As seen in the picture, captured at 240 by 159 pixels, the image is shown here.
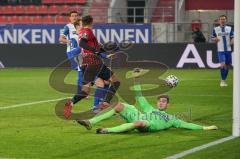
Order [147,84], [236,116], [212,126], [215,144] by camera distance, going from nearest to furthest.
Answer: [215,144]
[236,116]
[212,126]
[147,84]

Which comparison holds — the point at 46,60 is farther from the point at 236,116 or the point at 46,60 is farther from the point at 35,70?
the point at 236,116

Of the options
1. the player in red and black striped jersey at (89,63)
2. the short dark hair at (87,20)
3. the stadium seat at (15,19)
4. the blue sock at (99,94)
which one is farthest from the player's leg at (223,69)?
the stadium seat at (15,19)

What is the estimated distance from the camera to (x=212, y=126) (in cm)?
1180

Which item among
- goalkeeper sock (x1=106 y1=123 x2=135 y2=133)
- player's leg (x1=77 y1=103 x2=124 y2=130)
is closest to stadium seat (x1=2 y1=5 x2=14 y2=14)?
player's leg (x1=77 y1=103 x2=124 y2=130)

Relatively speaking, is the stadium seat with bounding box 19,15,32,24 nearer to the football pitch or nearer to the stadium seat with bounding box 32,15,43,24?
the stadium seat with bounding box 32,15,43,24

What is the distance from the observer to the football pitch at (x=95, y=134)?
9.54m

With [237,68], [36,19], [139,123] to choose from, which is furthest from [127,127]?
[36,19]

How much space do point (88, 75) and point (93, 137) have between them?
293 cm

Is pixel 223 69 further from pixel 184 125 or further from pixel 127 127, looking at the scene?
pixel 127 127

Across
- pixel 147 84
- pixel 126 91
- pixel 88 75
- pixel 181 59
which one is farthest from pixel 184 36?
pixel 88 75

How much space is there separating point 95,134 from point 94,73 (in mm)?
2616

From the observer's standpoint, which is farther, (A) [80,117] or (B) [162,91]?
(B) [162,91]

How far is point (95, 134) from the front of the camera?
11281mm

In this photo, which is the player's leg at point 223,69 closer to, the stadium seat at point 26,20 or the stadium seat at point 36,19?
the stadium seat at point 36,19
